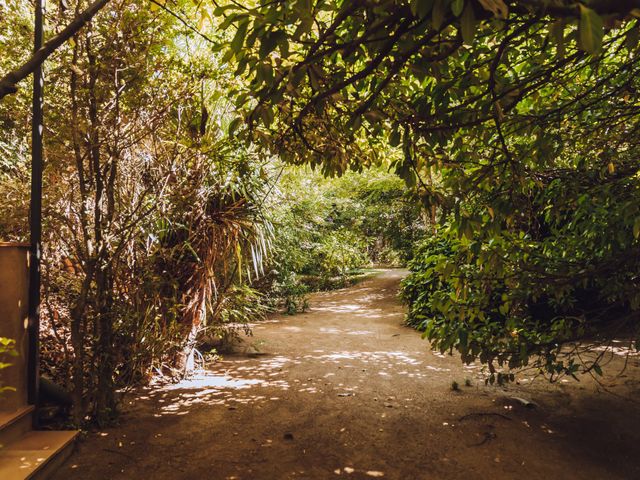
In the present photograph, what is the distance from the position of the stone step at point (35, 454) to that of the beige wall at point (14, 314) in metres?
0.29

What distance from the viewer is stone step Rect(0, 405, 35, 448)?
8.98ft

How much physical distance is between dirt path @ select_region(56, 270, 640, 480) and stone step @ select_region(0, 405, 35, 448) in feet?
1.43

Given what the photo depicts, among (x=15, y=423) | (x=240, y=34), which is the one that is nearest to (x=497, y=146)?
(x=240, y=34)

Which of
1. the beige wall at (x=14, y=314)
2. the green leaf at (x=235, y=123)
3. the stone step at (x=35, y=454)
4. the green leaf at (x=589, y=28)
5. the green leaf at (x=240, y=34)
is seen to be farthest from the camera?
the beige wall at (x=14, y=314)

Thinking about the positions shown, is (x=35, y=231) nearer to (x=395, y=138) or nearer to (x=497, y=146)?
(x=395, y=138)

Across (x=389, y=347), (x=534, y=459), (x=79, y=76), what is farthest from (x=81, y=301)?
(x=389, y=347)

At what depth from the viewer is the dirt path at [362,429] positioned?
2963 mm

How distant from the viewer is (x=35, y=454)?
2707mm

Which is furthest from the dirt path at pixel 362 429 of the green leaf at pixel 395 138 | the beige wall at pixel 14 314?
the green leaf at pixel 395 138

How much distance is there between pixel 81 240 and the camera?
3.73 meters

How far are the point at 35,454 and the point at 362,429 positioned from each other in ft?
8.27

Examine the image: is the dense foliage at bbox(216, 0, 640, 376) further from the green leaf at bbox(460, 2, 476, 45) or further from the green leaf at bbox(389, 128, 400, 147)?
the green leaf at bbox(460, 2, 476, 45)

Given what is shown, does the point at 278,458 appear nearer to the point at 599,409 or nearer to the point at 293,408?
the point at 293,408

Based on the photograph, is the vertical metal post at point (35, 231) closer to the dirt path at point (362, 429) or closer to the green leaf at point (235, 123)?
the dirt path at point (362, 429)
